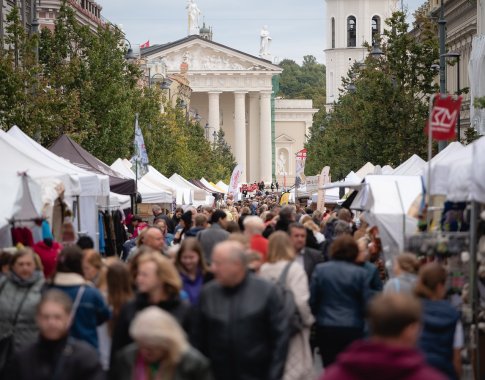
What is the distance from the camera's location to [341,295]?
11641 millimetres

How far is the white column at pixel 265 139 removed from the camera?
525 feet

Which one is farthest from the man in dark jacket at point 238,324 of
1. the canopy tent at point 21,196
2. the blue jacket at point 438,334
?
the canopy tent at point 21,196

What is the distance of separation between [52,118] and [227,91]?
406 feet

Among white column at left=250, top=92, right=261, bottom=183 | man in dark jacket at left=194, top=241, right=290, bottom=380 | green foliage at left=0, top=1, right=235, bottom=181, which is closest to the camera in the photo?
man in dark jacket at left=194, top=241, right=290, bottom=380

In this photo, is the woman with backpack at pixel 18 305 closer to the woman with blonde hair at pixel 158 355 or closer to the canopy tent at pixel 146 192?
the woman with blonde hair at pixel 158 355

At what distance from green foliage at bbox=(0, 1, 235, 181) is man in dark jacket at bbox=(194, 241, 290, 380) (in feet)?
70.5

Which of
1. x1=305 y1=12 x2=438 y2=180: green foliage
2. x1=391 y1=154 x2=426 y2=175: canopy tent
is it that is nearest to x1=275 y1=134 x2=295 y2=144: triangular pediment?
x1=305 y1=12 x2=438 y2=180: green foliage

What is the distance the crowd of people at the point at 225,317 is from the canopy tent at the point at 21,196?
3297mm

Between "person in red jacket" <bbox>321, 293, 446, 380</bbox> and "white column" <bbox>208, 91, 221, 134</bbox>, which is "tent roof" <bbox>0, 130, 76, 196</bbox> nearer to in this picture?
"person in red jacket" <bbox>321, 293, 446, 380</bbox>

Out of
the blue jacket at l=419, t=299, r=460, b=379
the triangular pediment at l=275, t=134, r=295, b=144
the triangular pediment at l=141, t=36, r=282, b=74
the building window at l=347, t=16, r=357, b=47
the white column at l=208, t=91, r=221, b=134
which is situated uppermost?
the building window at l=347, t=16, r=357, b=47

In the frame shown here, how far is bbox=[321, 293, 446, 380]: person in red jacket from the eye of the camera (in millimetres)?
5934

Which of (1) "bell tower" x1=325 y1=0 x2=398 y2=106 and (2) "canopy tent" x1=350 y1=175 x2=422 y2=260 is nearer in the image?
(2) "canopy tent" x1=350 y1=175 x2=422 y2=260

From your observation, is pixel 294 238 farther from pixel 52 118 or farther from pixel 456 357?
pixel 52 118

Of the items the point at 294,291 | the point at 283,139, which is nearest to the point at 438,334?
the point at 294,291
